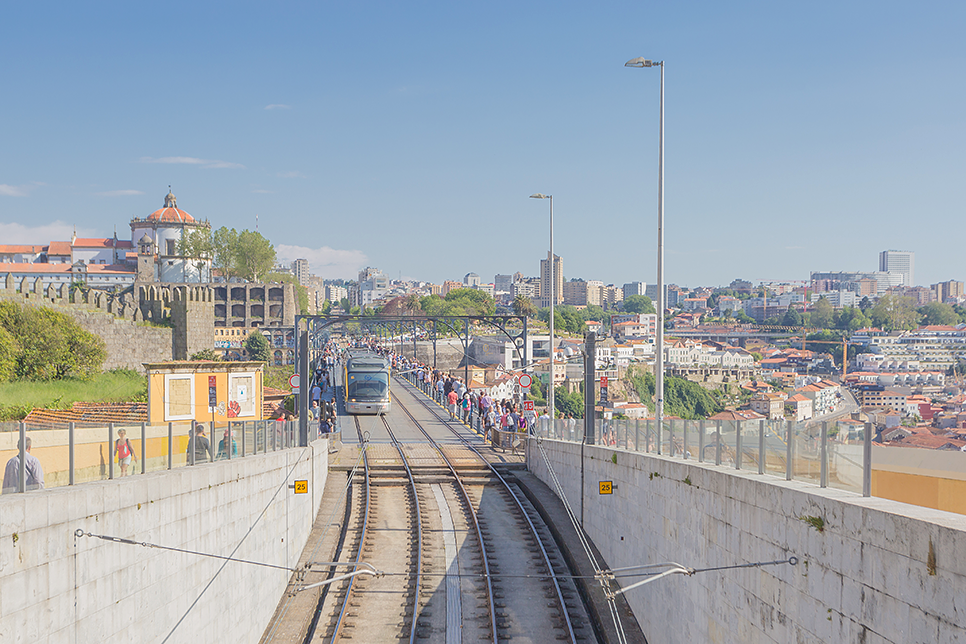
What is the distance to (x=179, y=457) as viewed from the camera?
36.6ft

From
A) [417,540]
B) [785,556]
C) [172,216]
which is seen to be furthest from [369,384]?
[172,216]

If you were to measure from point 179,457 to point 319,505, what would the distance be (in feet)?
29.4

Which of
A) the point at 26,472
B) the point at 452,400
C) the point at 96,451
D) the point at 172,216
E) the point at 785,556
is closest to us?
the point at 26,472

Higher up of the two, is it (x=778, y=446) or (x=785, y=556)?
(x=778, y=446)

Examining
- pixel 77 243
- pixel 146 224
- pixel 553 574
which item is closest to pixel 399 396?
pixel 553 574

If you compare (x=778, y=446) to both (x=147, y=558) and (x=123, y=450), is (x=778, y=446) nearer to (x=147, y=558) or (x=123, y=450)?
(x=147, y=558)

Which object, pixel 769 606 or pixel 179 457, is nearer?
pixel 769 606

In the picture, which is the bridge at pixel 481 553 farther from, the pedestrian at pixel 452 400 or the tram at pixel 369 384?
the pedestrian at pixel 452 400

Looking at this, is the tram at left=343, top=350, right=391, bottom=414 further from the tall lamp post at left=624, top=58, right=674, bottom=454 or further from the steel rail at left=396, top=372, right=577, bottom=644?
the tall lamp post at left=624, top=58, right=674, bottom=454

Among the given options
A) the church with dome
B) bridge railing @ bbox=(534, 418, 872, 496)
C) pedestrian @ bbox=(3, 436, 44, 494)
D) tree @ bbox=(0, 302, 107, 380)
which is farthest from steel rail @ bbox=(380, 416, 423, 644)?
the church with dome

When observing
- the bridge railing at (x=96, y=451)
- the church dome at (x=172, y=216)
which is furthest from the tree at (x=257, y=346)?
the bridge railing at (x=96, y=451)

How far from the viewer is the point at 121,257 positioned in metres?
151

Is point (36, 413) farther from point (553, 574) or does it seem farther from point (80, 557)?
point (80, 557)

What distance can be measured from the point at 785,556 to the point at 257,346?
318ft
